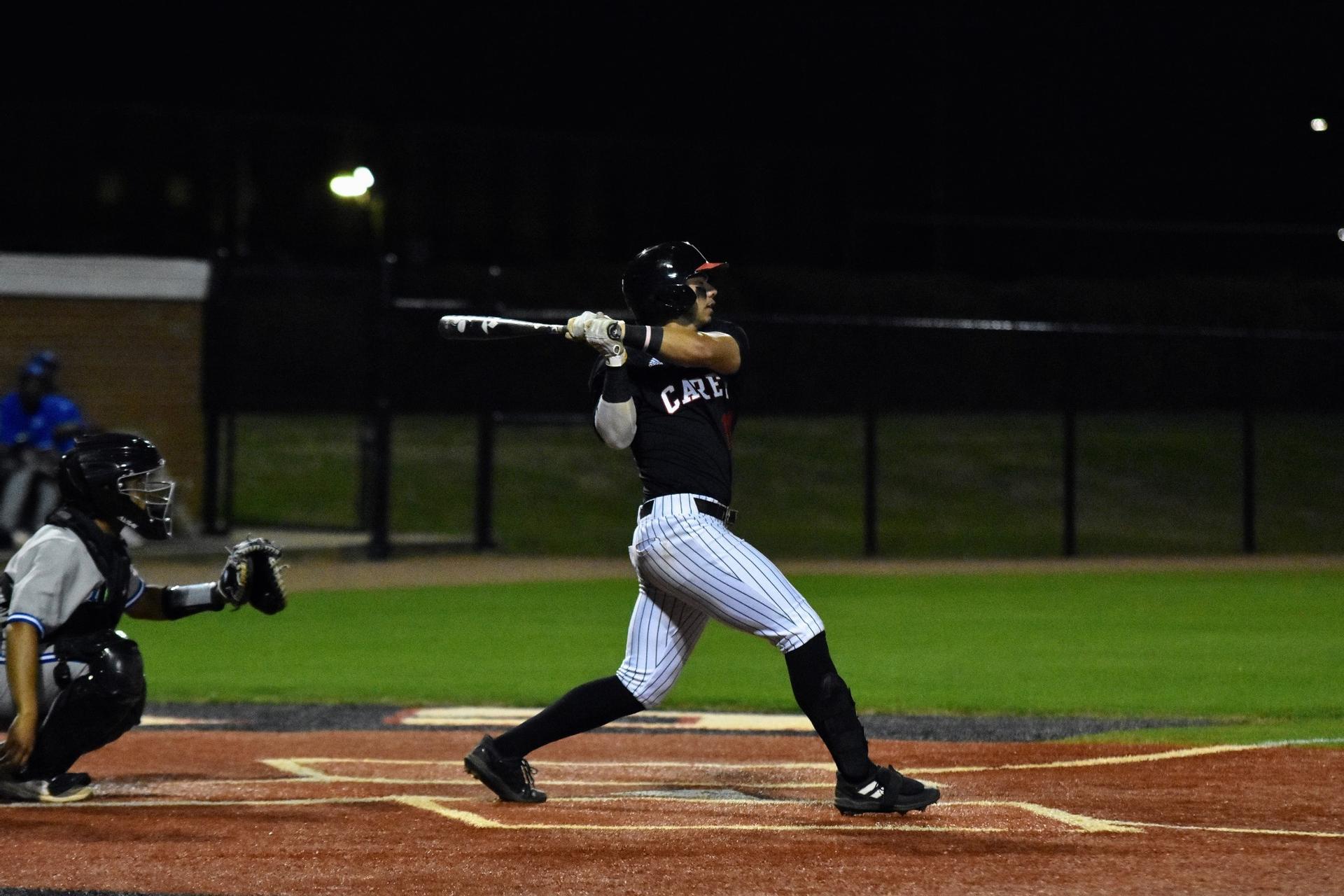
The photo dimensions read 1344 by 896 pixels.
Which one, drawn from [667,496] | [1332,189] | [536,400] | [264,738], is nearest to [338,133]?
[536,400]

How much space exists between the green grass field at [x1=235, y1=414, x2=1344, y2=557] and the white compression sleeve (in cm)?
1337

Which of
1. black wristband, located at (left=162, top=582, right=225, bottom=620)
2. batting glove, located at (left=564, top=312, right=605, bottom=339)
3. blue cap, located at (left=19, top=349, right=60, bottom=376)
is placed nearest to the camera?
batting glove, located at (left=564, top=312, right=605, bottom=339)

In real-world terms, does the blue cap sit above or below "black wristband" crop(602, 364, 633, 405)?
above

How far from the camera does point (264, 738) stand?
27.7 feet

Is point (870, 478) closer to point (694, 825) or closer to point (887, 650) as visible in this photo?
point (887, 650)

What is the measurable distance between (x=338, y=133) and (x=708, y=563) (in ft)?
102

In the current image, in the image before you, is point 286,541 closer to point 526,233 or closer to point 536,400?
point 536,400

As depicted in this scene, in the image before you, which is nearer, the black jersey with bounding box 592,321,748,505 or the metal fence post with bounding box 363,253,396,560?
the black jersey with bounding box 592,321,748,505

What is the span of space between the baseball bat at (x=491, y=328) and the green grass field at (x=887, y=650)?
3.82 metres

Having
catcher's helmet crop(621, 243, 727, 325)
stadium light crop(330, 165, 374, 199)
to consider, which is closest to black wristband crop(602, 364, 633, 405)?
catcher's helmet crop(621, 243, 727, 325)

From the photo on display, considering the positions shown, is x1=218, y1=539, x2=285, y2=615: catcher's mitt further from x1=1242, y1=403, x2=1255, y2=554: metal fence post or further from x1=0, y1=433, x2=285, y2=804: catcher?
x1=1242, y1=403, x2=1255, y2=554: metal fence post

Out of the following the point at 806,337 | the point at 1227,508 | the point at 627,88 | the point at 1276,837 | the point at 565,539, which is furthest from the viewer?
the point at 627,88

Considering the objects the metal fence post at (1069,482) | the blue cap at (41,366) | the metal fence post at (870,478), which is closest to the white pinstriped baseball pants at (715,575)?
the blue cap at (41,366)

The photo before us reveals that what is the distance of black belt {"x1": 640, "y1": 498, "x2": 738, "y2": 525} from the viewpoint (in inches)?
232
